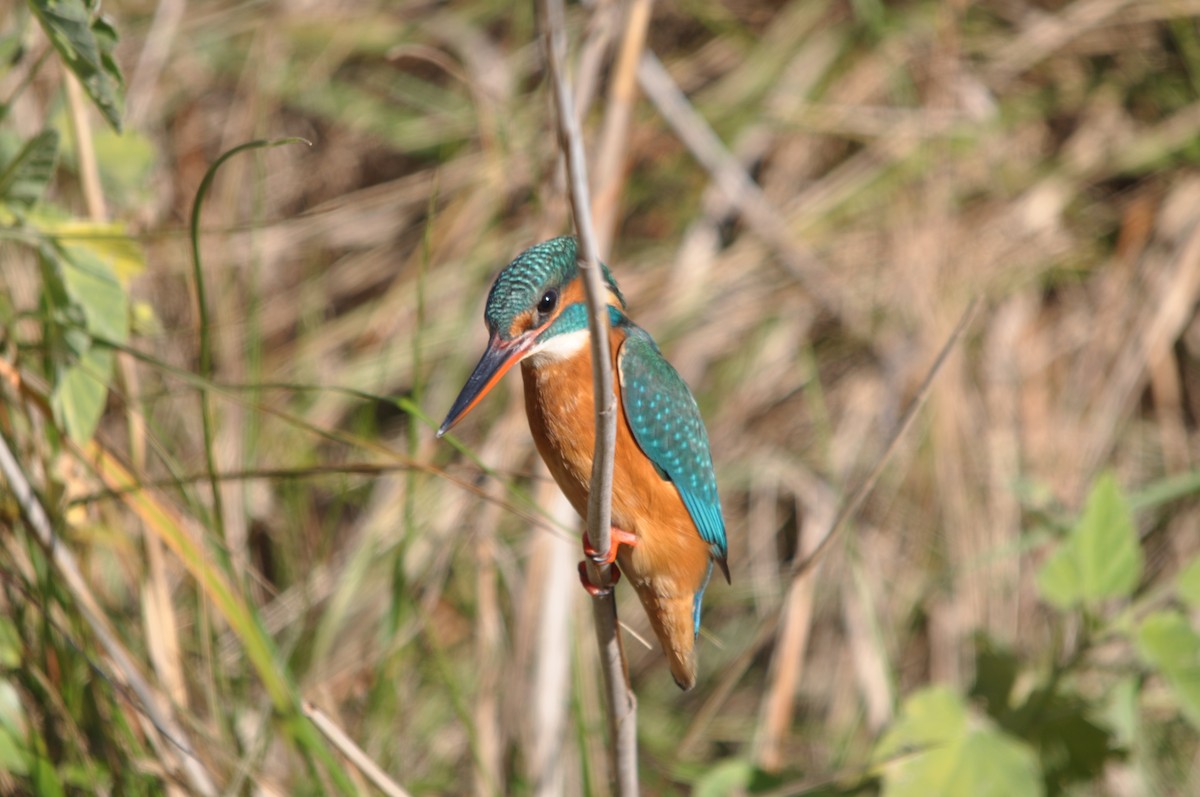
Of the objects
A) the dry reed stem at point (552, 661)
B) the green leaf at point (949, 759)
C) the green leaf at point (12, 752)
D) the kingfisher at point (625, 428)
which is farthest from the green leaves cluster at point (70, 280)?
the green leaf at point (949, 759)

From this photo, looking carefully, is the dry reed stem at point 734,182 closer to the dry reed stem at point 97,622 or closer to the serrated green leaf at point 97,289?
the serrated green leaf at point 97,289

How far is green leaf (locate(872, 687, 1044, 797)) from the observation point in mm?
1873

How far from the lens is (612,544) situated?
156cm

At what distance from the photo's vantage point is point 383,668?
1989 mm

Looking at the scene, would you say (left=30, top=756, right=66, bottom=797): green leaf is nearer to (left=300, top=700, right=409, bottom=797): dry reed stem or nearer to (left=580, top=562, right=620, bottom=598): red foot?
(left=300, top=700, right=409, bottom=797): dry reed stem

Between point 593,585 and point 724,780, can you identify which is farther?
point 724,780

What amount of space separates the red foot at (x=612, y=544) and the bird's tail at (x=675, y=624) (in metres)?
0.09

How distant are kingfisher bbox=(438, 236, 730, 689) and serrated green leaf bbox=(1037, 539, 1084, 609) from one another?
1.99 ft

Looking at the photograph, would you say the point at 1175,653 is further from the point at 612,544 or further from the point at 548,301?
the point at 548,301

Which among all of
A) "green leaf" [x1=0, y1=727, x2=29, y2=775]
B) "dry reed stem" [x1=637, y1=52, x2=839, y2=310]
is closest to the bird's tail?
"green leaf" [x1=0, y1=727, x2=29, y2=775]

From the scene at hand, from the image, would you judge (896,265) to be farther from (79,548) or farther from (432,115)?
(79,548)

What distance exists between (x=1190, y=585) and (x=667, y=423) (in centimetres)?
93

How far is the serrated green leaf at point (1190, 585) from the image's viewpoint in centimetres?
188

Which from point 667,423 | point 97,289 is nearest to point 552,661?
point 667,423
